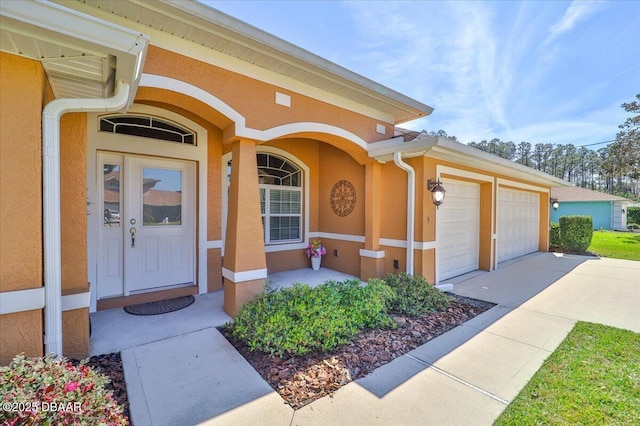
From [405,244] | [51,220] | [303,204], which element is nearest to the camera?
[51,220]

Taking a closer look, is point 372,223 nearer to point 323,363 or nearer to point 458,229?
point 458,229

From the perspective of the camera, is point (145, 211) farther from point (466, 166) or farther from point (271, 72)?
point (466, 166)

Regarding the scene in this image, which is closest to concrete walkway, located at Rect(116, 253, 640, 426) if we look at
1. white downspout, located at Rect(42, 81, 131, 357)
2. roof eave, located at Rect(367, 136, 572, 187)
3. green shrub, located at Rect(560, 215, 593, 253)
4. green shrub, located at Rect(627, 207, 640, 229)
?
white downspout, located at Rect(42, 81, 131, 357)

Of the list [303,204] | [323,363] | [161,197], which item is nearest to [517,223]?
[303,204]

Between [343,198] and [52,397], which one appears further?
[343,198]

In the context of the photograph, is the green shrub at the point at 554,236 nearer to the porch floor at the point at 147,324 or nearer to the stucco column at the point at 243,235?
the stucco column at the point at 243,235

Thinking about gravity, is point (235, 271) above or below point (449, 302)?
above

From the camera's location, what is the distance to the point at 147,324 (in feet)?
12.6

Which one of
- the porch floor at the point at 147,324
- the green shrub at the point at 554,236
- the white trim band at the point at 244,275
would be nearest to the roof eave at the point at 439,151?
the white trim band at the point at 244,275

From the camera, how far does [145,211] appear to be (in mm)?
4680

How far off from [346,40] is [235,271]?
5.92 metres

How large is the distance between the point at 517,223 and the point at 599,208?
798 inches

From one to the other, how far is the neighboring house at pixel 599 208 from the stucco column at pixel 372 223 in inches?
896

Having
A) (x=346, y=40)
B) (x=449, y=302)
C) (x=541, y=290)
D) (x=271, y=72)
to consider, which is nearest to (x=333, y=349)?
(x=449, y=302)
